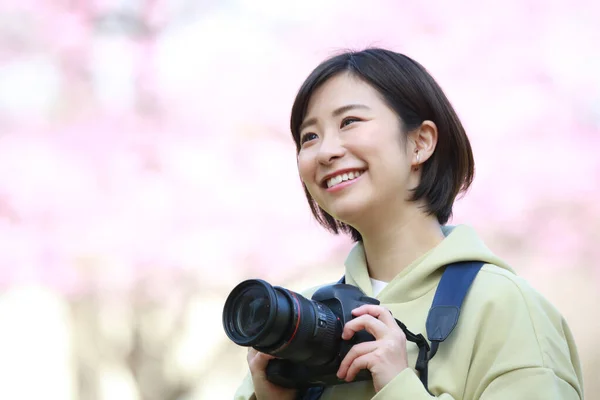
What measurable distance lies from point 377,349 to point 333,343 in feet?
0.24

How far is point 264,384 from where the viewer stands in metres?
1.29

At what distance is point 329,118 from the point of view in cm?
136

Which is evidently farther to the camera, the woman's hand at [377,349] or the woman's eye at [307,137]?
the woman's eye at [307,137]

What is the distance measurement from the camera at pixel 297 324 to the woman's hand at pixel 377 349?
0.02 meters

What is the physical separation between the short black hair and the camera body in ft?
0.80

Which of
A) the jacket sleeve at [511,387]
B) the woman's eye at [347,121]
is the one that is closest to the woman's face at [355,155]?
the woman's eye at [347,121]

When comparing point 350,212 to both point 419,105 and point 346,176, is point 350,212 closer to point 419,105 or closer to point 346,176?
point 346,176

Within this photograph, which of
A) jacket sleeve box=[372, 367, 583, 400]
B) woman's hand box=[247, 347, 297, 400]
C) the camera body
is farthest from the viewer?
→ woman's hand box=[247, 347, 297, 400]

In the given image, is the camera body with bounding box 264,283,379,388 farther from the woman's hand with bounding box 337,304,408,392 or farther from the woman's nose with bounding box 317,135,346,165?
the woman's nose with bounding box 317,135,346,165

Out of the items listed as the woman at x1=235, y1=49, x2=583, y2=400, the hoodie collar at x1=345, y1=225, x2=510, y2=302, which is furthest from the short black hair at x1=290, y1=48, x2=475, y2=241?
the hoodie collar at x1=345, y1=225, x2=510, y2=302

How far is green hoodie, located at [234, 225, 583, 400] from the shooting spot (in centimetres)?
109

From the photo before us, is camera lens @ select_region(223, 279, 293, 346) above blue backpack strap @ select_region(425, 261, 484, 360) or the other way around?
above

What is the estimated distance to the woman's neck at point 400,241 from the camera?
135cm

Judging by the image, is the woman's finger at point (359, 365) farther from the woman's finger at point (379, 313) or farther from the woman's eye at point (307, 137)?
the woman's eye at point (307, 137)
